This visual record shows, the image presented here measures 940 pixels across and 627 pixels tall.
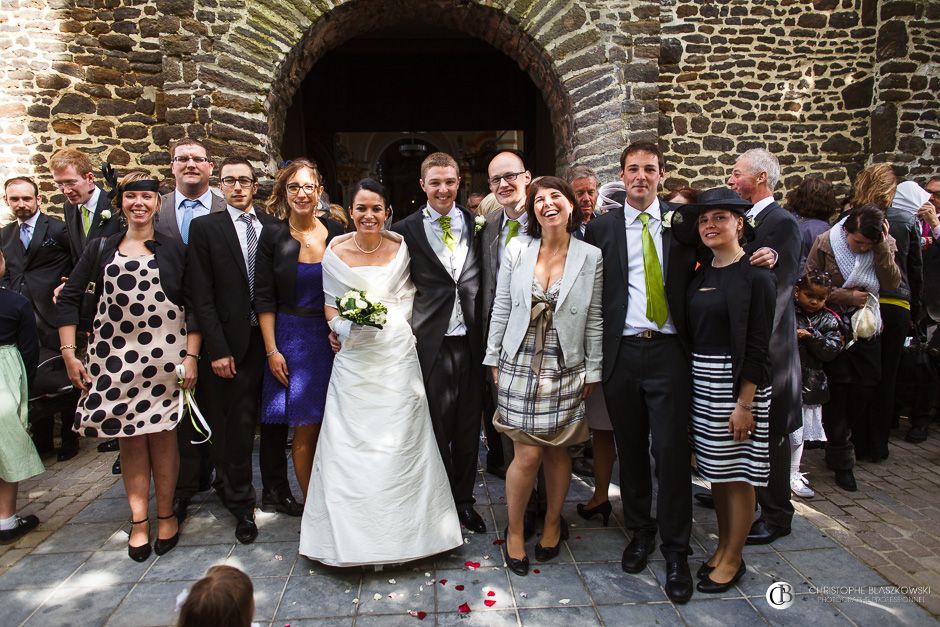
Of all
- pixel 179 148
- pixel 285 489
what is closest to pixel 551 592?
pixel 285 489

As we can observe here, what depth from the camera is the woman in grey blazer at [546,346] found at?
2.95m

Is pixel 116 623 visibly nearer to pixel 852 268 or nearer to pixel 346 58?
Answer: pixel 852 268

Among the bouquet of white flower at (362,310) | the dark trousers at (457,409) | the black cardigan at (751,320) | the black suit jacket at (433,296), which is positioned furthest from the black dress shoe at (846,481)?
the bouquet of white flower at (362,310)

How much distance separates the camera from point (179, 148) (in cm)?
399

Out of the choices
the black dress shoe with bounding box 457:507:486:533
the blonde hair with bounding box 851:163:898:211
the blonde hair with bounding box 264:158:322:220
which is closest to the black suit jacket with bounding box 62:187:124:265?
the blonde hair with bounding box 264:158:322:220

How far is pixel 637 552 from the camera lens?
3.08m

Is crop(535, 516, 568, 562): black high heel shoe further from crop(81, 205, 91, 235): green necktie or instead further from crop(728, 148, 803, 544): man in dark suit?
crop(81, 205, 91, 235): green necktie

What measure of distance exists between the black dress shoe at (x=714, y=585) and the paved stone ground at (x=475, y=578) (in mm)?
34

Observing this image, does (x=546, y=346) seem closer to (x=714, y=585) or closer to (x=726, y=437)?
(x=726, y=437)

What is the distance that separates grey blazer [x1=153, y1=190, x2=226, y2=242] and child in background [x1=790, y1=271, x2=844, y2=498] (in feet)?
13.4

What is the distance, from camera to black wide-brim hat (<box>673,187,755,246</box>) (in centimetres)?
271

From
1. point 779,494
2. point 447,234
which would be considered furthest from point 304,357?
point 779,494

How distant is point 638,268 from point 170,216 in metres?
3.15

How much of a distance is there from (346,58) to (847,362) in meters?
9.39
